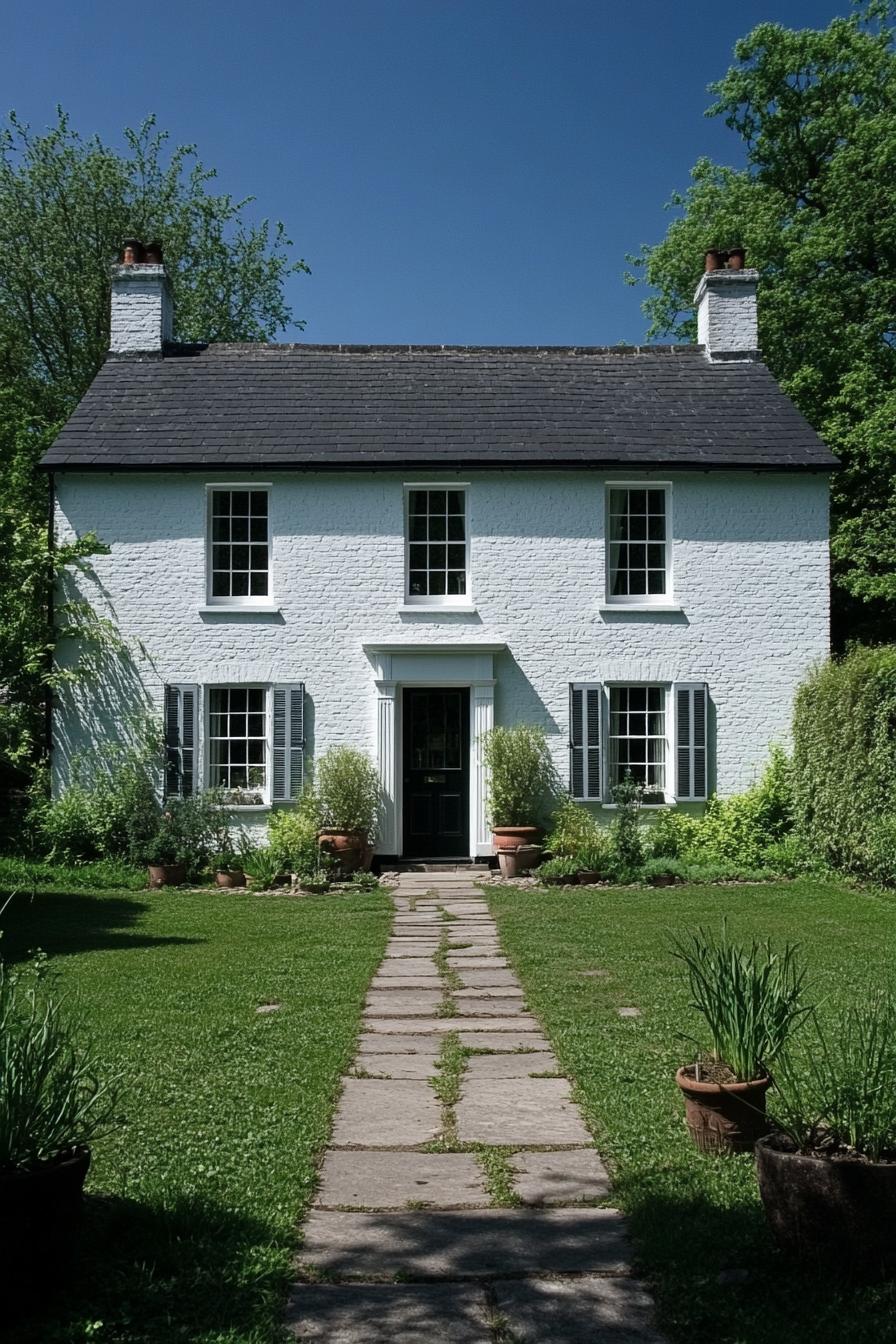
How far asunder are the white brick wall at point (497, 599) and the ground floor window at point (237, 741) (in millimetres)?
474

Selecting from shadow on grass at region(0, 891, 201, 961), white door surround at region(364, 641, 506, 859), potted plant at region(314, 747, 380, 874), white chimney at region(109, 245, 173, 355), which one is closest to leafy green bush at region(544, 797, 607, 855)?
white door surround at region(364, 641, 506, 859)

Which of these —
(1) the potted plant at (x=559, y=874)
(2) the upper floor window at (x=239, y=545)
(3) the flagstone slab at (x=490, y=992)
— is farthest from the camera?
(2) the upper floor window at (x=239, y=545)

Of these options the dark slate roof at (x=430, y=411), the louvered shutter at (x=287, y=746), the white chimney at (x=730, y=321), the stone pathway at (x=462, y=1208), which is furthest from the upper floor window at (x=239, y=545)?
the stone pathway at (x=462, y=1208)

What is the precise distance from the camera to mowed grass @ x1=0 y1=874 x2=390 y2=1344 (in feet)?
12.1

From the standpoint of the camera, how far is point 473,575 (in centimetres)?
1667

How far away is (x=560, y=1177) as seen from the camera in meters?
4.73

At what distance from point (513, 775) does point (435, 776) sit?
1.30 metres

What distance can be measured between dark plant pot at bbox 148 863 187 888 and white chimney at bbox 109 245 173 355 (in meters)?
8.26

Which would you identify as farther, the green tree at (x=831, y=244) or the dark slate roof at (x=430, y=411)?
the green tree at (x=831, y=244)

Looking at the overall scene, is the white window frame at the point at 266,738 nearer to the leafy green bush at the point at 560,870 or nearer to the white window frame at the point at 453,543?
the white window frame at the point at 453,543

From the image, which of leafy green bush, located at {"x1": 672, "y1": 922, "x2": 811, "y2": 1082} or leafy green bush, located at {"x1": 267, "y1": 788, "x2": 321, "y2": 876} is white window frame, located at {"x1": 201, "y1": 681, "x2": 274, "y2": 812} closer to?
leafy green bush, located at {"x1": 267, "y1": 788, "x2": 321, "y2": 876}

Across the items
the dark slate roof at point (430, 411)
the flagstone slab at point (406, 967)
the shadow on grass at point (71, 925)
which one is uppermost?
the dark slate roof at point (430, 411)

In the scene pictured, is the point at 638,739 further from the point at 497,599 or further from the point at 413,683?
the point at 413,683

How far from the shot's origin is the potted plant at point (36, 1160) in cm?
354
